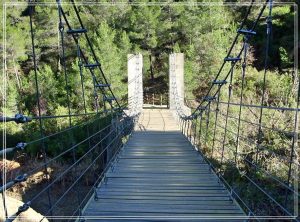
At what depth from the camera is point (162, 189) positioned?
234 centimetres

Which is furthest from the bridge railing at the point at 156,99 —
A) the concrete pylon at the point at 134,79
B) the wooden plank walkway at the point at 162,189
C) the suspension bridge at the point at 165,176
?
the wooden plank walkway at the point at 162,189

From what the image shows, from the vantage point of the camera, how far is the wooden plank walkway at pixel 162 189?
6.25ft

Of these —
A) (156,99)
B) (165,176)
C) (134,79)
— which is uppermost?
(134,79)

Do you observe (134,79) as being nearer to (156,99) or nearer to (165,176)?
(165,176)

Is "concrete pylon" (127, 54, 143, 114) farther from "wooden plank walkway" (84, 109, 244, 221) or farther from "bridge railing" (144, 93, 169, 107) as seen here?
"bridge railing" (144, 93, 169, 107)

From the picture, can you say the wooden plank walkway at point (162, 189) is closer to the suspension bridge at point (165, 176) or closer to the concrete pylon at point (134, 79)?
the suspension bridge at point (165, 176)

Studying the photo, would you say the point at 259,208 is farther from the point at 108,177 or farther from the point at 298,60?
the point at 298,60

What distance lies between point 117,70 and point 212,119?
5301 mm

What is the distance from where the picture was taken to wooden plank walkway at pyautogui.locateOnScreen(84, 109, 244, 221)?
6.25 ft

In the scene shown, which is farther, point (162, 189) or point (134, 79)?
point (134, 79)

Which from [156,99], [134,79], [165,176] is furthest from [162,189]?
[156,99]

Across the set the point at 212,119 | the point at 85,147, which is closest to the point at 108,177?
the point at 212,119

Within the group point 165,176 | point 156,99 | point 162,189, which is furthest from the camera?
point 156,99

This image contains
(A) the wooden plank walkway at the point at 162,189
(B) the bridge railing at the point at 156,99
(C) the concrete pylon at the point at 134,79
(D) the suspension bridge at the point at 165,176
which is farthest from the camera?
(B) the bridge railing at the point at 156,99
